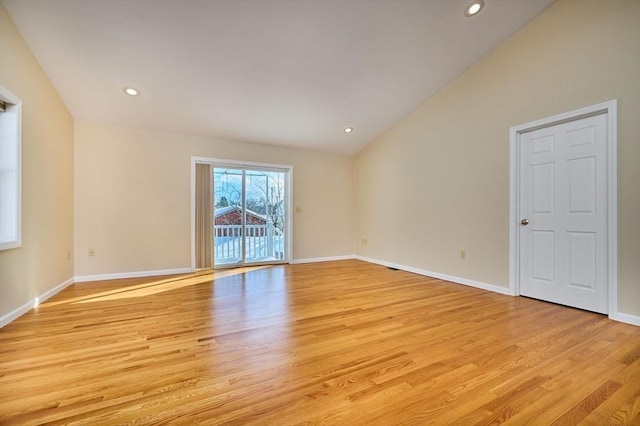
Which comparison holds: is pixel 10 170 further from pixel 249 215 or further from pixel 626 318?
pixel 626 318

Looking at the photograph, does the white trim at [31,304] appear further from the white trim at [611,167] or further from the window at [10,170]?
the white trim at [611,167]

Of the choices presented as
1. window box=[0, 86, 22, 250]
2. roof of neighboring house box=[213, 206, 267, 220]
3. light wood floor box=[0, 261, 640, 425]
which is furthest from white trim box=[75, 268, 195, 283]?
window box=[0, 86, 22, 250]

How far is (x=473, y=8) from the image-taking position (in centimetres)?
287

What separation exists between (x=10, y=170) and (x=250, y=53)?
8.56 feet

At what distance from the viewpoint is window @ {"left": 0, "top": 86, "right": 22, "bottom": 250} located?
8.66 feet

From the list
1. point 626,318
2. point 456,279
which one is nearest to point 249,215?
point 456,279

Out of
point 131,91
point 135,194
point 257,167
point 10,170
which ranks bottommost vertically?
point 135,194

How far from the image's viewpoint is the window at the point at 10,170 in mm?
2641

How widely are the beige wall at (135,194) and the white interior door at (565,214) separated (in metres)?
4.16

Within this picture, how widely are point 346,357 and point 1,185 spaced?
350 cm

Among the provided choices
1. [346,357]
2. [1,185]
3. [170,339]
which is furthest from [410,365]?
[1,185]

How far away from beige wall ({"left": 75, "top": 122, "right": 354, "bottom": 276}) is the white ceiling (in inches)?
11.8

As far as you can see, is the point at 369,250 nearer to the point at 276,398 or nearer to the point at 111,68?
the point at 276,398

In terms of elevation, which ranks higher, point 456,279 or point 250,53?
point 250,53
